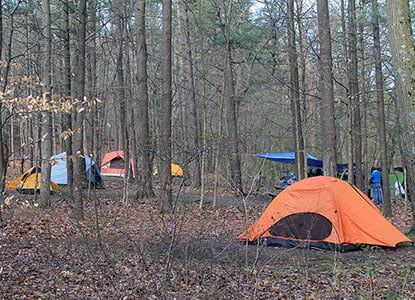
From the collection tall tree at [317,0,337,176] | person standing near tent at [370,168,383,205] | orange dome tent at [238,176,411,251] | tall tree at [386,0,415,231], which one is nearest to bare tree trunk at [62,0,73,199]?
orange dome tent at [238,176,411,251]

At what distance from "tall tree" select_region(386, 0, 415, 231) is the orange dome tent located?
3.15 metres

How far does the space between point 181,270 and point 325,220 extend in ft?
12.2

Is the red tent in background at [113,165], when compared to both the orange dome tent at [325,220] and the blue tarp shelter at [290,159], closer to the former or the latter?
the blue tarp shelter at [290,159]

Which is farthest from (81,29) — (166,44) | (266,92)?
(266,92)

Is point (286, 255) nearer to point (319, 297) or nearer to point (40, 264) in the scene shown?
point (319, 297)

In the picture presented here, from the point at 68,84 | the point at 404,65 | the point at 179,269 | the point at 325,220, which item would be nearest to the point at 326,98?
the point at 325,220

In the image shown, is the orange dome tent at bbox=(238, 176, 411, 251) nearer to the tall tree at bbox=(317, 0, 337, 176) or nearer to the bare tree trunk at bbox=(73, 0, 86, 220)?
the tall tree at bbox=(317, 0, 337, 176)

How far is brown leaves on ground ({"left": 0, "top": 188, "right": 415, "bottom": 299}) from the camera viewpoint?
5.79m

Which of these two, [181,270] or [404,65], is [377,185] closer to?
[404,65]

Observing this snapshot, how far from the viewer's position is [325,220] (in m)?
8.98

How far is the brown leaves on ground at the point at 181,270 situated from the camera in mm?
5785

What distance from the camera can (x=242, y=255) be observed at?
8070 millimetres

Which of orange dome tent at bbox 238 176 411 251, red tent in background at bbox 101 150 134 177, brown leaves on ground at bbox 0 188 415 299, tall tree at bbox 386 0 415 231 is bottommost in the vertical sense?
brown leaves on ground at bbox 0 188 415 299

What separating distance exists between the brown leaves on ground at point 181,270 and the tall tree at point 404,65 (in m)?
1.63
